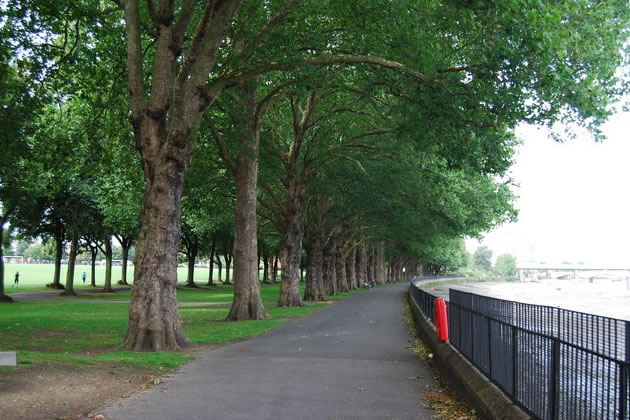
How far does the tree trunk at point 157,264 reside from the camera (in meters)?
13.2

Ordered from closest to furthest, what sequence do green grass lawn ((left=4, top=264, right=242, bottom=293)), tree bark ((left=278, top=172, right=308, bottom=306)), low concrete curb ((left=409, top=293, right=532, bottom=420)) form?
low concrete curb ((left=409, top=293, right=532, bottom=420)) < tree bark ((left=278, top=172, right=308, bottom=306)) < green grass lawn ((left=4, top=264, right=242, bottom=293))

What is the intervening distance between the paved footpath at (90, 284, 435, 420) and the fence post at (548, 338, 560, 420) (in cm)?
240

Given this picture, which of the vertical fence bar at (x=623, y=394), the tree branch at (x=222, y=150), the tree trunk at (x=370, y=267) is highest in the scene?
the tree branch at (x=222, y=150)

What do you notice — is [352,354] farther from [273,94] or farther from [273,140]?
[273,140]

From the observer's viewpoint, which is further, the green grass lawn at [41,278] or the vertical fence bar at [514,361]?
the green grass lawn at [41,278]

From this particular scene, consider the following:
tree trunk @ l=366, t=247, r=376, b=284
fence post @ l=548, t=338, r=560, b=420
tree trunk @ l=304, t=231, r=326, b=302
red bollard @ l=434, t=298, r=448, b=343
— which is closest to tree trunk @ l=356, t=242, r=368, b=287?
tree trunk @ l=366, t=247, r=376, b=284

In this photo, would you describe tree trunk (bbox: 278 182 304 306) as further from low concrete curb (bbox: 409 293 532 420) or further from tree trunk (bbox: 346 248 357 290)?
tree trunk (bbox: 346 248 357 290)

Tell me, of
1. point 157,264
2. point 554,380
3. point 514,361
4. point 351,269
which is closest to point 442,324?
point 514,361

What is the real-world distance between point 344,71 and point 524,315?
1162 centimetres

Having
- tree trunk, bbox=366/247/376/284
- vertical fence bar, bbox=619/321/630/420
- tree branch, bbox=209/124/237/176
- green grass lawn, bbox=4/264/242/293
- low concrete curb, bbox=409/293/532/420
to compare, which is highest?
tree branch, bbox=209/124/237/176

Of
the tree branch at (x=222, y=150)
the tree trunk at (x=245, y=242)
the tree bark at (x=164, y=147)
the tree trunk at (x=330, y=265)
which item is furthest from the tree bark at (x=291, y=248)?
the tree bark at (x=164, y=147)

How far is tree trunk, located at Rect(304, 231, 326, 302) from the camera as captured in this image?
3738cm

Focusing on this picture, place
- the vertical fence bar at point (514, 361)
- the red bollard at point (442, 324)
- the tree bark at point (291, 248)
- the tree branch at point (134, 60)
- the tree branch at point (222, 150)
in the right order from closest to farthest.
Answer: the vertical fence bar at point (514, 361) → the red bollard at point (442, 324) → the tree branch at point (134, 60) → the tree branch at point (222, 150) → the tree bark at point (291, 248)

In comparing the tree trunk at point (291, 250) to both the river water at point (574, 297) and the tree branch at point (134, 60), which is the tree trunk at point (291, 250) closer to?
the river water at point (574, 297)
